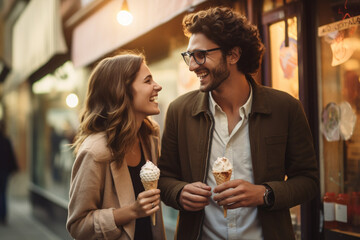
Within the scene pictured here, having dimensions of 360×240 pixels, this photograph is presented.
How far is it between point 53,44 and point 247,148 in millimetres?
7367

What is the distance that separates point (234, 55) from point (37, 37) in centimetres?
866

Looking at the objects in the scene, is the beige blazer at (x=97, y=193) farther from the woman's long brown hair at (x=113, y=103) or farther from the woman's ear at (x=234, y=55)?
the woman's ear at (x=234, y=55)

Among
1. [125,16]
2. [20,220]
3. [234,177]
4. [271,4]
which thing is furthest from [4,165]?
[234,177]

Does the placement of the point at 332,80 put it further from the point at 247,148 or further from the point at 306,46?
the point at 247,148

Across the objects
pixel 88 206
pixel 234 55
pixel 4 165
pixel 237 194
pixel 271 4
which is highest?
pixel 271 4

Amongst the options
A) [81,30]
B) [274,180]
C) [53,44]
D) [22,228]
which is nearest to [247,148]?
[274,180]

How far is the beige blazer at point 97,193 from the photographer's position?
2.87 meters

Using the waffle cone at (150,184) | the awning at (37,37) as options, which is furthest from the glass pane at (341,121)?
the awning at (37,37)

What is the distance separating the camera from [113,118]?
306cm

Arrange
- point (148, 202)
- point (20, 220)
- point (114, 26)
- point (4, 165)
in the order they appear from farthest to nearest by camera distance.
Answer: point (20, 220)
point (4, 165)
point (114, 26)
point (148, 202)

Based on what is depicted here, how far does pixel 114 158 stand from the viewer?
9.77 feet

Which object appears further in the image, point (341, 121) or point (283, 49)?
point (283, 49)

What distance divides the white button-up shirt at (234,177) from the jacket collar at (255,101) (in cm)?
7

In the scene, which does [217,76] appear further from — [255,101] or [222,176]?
[222,176]
